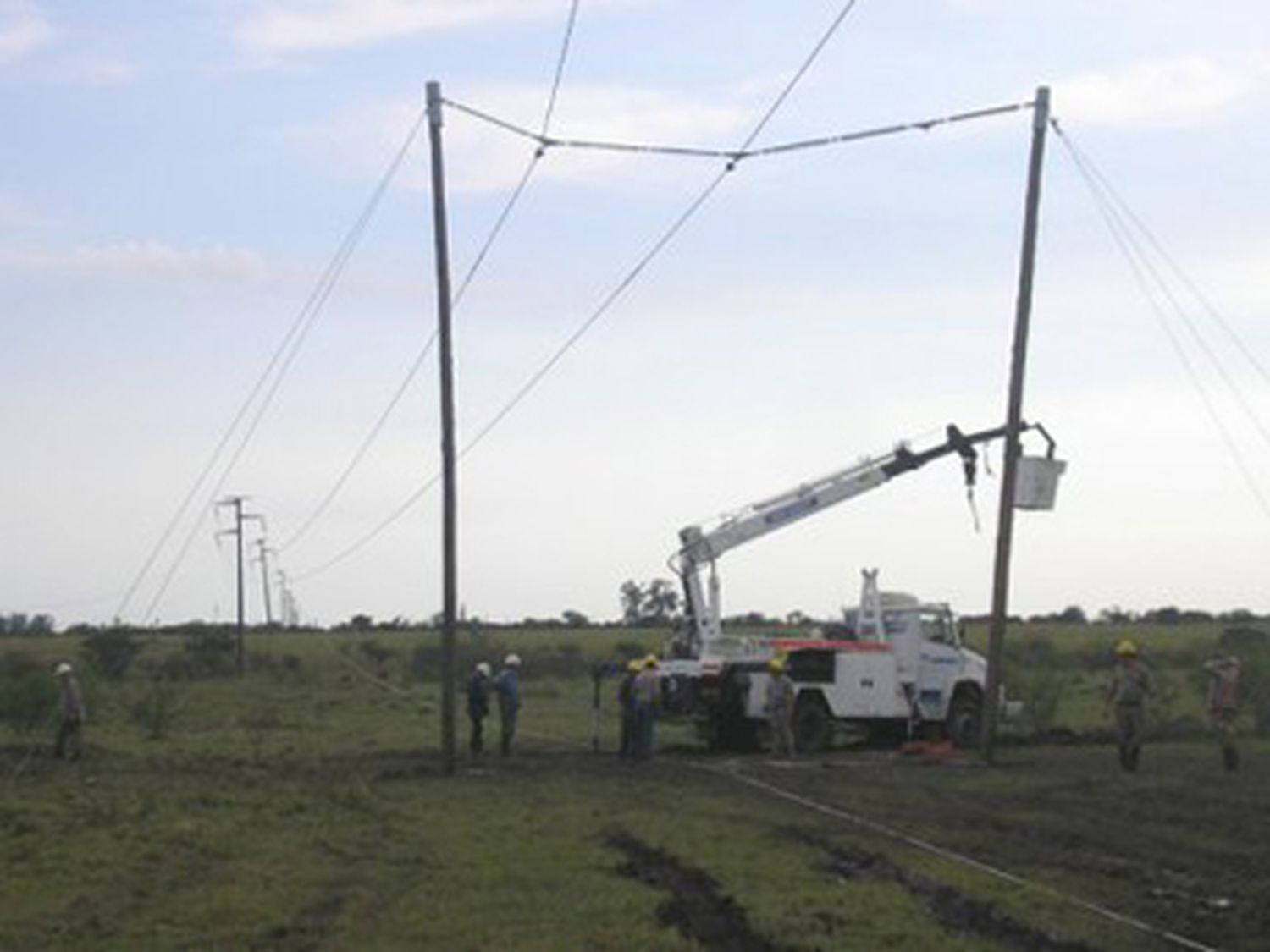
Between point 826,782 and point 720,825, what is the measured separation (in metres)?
6.89

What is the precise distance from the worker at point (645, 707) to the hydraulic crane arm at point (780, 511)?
3.32 meters

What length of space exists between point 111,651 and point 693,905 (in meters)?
72.8

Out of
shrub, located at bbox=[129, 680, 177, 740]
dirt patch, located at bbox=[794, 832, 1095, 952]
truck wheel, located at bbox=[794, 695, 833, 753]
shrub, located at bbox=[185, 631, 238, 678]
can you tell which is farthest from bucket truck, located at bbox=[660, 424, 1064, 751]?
shrub, located at bbox=[185, 631, 238, 678]

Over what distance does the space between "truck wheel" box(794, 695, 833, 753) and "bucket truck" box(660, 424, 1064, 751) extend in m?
0.01

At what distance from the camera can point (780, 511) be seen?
128ft

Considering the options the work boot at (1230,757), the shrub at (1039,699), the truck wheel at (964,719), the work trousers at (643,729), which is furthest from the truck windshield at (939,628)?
the work boot at (1230,757)

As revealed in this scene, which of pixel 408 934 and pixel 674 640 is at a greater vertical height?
pixel 674 640

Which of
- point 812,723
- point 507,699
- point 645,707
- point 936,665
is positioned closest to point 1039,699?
point 936,665

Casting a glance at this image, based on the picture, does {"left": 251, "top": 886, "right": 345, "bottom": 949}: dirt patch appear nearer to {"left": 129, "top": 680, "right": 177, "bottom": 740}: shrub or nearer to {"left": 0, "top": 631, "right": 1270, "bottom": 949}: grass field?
{"left": 0, "top": 631, "right": 1270, "bottom": 949}: grass field

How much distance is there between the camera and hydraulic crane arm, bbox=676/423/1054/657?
Result: 125ft

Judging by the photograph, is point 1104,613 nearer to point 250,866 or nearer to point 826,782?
point 826,782

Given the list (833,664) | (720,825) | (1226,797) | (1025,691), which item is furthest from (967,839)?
(1025,691)

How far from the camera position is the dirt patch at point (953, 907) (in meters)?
14.0

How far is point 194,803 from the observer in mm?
25609
